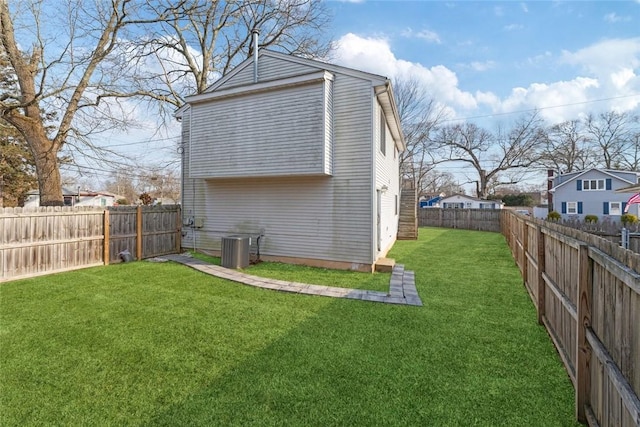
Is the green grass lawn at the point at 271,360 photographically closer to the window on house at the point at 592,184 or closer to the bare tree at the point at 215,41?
the bare tree at the point at 215,41

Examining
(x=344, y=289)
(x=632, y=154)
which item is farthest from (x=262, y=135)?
(x=632, y=154)

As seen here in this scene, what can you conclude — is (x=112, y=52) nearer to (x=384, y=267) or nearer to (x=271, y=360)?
(x=384, y=267)

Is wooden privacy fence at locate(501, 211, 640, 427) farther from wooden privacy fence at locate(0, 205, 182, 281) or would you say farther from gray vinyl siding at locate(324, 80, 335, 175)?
wooden privacy fence at locate(0, 205, 182, 281)

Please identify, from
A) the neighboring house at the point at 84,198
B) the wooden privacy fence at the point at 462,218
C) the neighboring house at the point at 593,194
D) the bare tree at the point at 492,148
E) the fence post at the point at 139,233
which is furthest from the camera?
the bare tree at the point at 492,148

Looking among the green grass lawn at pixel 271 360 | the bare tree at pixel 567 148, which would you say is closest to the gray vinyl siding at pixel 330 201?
the green grass lawn at pixel 271 360

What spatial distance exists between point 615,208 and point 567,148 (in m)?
12.6

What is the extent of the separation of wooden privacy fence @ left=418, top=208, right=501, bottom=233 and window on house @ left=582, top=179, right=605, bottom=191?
441 inches

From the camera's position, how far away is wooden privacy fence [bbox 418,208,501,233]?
2086cm

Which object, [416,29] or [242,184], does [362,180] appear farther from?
[416,29]

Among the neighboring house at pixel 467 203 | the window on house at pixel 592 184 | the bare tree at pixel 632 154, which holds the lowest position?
the neighboring house at pixel 467 203

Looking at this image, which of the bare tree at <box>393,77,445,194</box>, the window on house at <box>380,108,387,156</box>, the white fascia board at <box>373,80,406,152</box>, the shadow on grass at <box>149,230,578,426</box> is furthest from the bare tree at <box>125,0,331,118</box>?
the shadow on grass at <box>149,230,578,426</box>

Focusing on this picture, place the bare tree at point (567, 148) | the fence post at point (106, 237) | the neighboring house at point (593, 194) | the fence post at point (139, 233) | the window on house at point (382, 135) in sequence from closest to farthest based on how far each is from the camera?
the fence post at point (106, 237) → the fence post at point (139, 233) → the window on house at point (382, 135) → the neighboring house at point (593, 194) → the bare tree at point (567, 148)

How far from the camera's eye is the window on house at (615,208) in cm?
2433

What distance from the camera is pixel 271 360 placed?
11.1 ft
